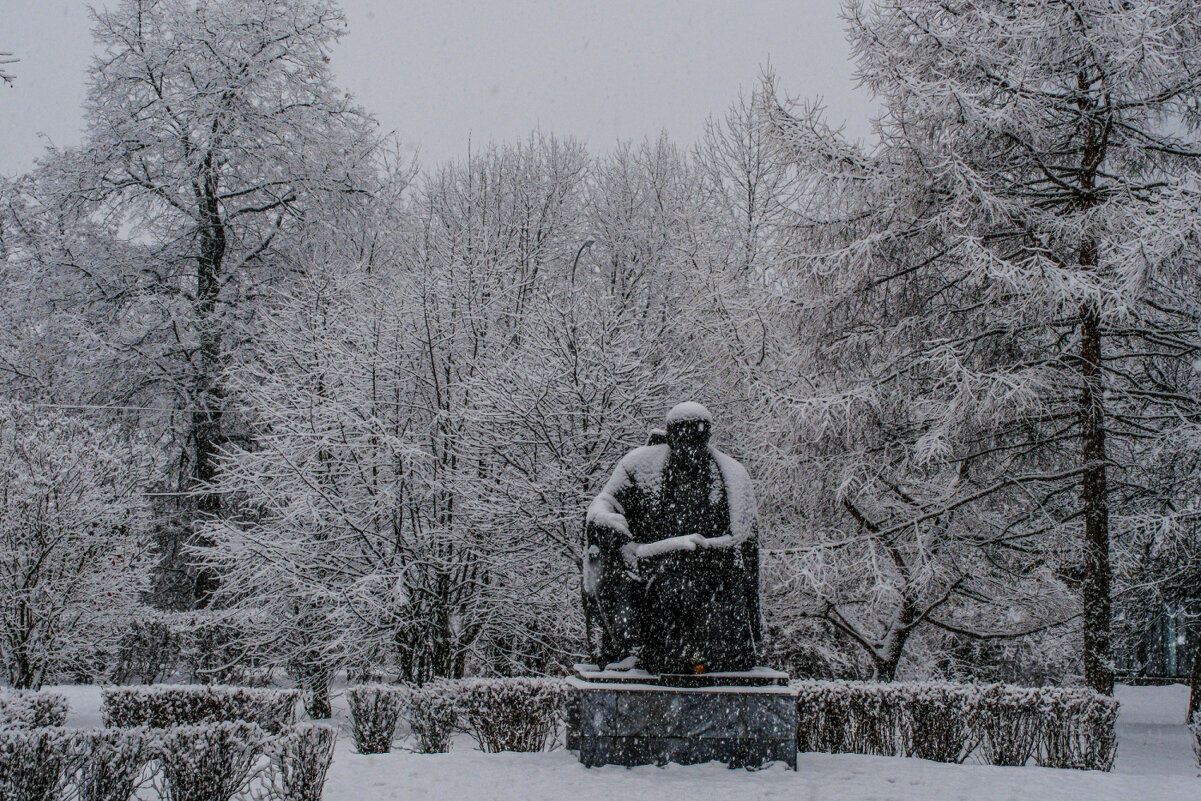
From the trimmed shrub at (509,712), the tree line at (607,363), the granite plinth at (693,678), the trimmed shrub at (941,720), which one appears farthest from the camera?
the tree line at (607,363)

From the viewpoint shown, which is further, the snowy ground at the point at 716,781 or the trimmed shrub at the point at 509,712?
the trimmed shrub at the point at 509,712

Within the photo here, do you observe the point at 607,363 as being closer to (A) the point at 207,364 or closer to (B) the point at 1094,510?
(B) the point at 1094,510

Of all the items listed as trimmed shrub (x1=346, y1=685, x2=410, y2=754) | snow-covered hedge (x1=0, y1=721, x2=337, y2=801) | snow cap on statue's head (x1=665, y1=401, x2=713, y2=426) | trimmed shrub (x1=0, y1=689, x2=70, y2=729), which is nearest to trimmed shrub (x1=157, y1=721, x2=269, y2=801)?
snow-covered hedge (x1=0, y1=721, x2=337, y2=801)

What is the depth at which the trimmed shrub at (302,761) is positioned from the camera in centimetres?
471

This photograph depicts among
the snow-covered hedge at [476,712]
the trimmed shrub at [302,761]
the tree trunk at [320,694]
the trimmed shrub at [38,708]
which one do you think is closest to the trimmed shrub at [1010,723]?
the snow-covered hedge at [476,712]

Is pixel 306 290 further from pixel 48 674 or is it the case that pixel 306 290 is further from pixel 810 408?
pixel 810 408

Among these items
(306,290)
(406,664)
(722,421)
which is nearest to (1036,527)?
(722,421)

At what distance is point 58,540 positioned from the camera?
1111 cm

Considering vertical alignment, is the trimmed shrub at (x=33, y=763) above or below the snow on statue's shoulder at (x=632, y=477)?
→ below

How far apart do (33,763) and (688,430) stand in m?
4.33

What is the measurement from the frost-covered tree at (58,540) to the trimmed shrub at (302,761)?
8.10m

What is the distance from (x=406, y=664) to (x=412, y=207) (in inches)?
435

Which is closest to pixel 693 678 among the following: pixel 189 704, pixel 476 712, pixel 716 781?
pixel 716 781

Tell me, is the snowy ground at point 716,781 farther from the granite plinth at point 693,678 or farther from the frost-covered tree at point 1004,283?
the frost-covered tree at point 1004,283
